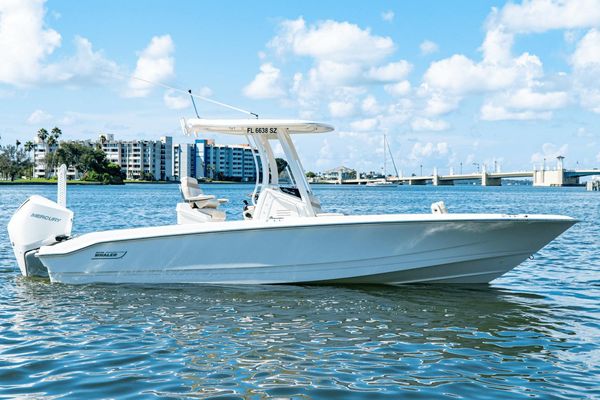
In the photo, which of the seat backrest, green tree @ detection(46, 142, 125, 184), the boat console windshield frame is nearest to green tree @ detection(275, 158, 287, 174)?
the boat console windshield frame

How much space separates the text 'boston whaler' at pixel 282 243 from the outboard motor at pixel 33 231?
19 millimetres

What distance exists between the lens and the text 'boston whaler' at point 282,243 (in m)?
11.1

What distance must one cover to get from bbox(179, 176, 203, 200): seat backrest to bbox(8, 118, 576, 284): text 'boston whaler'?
0.08 meters

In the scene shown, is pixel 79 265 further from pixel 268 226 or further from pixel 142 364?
pixel 142 364

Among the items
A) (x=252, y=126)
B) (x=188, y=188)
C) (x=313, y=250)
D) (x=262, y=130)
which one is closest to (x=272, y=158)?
(x=262, y=130)

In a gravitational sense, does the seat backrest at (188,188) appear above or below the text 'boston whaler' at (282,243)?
above

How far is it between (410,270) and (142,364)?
5446 millimetres

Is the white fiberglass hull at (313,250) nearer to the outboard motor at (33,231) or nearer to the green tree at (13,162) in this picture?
the outboard motor at (33,231)

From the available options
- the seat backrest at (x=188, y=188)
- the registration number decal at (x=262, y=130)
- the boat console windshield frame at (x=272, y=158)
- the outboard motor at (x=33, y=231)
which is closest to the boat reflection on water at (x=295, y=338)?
the outboard motor at (x=33, y=231)

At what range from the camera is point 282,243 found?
1120 cm

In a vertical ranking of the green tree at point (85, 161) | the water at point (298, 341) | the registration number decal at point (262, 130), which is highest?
the green tree at point (85, 161)

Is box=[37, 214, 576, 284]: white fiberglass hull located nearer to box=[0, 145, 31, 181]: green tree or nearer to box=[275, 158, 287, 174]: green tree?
box=[275, 158, 287, 174]: green tree

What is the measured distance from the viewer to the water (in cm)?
674

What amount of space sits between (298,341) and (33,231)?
600 centimetres
